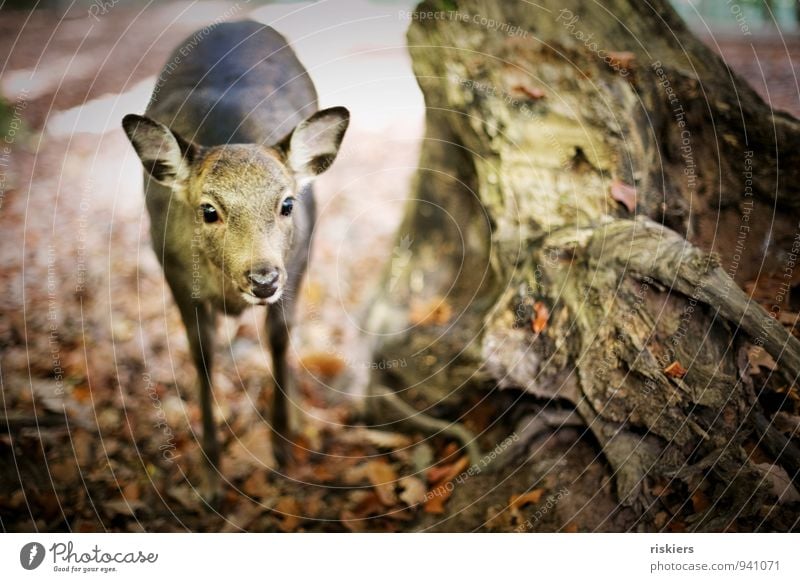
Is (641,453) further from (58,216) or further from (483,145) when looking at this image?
(58,216)

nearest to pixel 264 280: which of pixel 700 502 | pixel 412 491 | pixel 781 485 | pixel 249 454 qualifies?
pixel 249 454

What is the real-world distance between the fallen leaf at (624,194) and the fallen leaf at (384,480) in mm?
984

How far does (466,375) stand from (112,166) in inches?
45.3

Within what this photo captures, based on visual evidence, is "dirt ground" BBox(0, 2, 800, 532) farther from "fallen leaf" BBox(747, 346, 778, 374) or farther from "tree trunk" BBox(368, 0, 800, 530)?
"fallen leaf" BBox(747, 346, 778, 374)

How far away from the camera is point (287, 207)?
1537 mm

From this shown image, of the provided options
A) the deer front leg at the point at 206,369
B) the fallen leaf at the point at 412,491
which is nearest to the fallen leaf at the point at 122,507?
the deer front leg at the point at 206,369

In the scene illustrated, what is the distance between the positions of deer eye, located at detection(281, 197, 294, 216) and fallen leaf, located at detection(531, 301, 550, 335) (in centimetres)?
72

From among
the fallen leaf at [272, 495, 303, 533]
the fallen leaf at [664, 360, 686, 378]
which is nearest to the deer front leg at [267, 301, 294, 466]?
the fallen leaf at [272, 495, 303, 533]

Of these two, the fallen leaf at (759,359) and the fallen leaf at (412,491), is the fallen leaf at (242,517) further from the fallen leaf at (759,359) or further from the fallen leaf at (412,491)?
the fallen leaf at (759,359)

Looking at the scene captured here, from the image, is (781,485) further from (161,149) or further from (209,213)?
(161,149)

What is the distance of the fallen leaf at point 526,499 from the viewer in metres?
1.69

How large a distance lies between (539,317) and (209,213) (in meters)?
0.92

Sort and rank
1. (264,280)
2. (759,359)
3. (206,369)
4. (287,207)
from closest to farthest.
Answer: (264,280), (287,207), (759,359), (206,369)

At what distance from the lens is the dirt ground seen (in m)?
1.62
